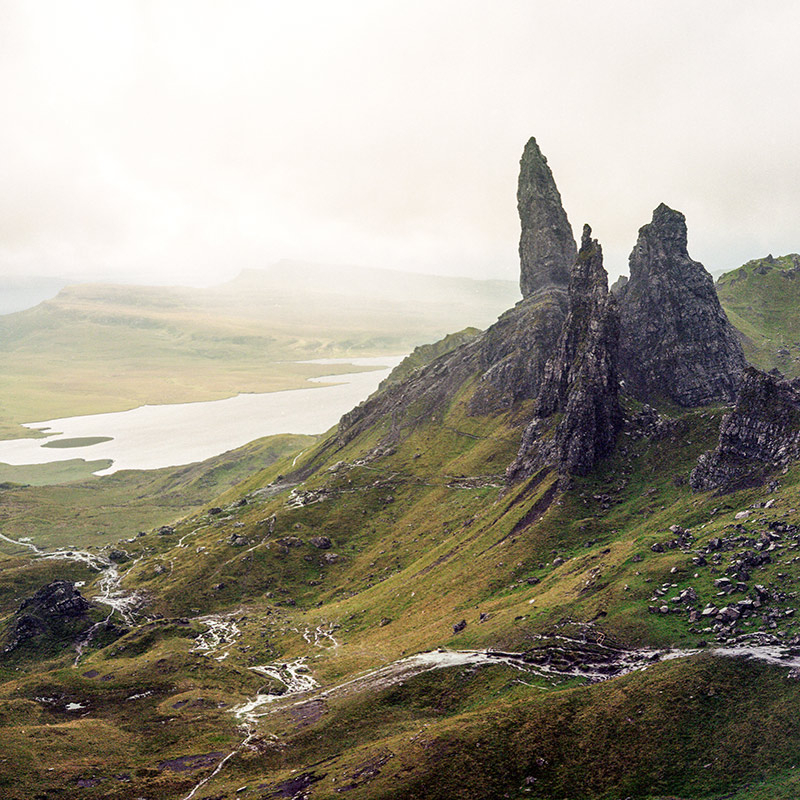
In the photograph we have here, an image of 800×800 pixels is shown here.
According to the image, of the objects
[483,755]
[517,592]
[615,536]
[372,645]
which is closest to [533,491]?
[615,536]

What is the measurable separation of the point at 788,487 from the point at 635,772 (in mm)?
64971

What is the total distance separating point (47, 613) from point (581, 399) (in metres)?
172

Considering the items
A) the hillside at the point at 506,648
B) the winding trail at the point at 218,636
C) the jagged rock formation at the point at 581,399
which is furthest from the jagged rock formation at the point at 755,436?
the winding trail at the point at 218,636

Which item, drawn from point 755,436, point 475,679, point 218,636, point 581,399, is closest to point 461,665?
point 475,679

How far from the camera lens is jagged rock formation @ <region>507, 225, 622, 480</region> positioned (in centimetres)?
15850

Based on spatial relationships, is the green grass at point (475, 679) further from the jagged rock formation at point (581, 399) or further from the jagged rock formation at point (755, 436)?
the jagged rock formation at point (581, 399)

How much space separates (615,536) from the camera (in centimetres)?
12825

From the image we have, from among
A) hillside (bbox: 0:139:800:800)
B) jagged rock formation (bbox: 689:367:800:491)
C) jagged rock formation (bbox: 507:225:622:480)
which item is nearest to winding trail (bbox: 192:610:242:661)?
hillside (bbox: 0:139:800:800)

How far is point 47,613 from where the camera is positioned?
16712cm

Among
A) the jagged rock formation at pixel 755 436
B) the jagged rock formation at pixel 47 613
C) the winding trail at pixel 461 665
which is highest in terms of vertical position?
the jagged rock formation at pixel 755 436

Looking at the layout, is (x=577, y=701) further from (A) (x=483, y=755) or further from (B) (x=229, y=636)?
(B) (x=229, y=636)

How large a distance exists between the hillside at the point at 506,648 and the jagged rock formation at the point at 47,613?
0.60 metres

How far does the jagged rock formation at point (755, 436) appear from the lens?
114188mm

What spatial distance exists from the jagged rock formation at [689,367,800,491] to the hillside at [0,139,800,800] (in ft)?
1.48
